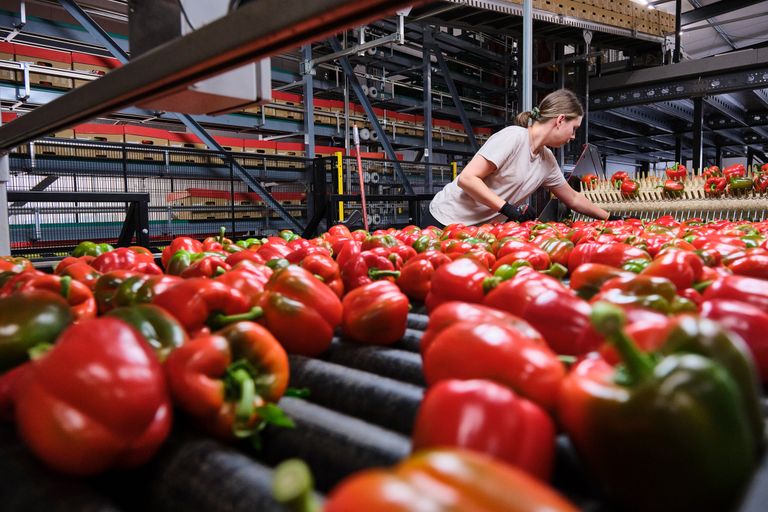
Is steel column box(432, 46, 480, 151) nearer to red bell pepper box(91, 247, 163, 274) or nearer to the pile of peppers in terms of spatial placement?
red bell pepper box(91, 247, 163, 274)

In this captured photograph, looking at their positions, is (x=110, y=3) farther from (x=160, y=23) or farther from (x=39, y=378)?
(x=39, y=378)

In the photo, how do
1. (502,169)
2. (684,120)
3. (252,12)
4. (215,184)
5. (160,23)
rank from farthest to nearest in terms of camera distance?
(684,120)
(215,184)
(502,169)
(160,23)
(252,12)

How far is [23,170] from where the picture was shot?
605 centimetres

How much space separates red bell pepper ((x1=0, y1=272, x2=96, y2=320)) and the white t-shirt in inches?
132

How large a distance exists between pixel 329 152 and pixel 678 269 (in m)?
10.5

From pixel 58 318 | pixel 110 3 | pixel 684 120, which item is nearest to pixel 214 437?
pixel 58 318

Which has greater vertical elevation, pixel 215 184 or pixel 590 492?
pixel 215 184

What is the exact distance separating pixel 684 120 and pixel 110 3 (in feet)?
42.8

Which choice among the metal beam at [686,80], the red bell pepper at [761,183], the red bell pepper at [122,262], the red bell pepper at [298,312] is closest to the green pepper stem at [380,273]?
the red bell pepper at [298,312]

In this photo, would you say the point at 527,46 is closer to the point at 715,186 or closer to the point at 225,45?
the point at 715,186

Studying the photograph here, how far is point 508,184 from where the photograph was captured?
4.31 metres

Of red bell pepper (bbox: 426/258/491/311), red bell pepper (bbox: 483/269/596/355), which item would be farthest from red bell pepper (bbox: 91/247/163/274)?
red bell pepper (bbox: 483/269/596/355)

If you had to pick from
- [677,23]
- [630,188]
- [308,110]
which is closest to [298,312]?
[630,188]

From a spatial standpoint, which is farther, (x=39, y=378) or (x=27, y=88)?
(x=27, y=88)
